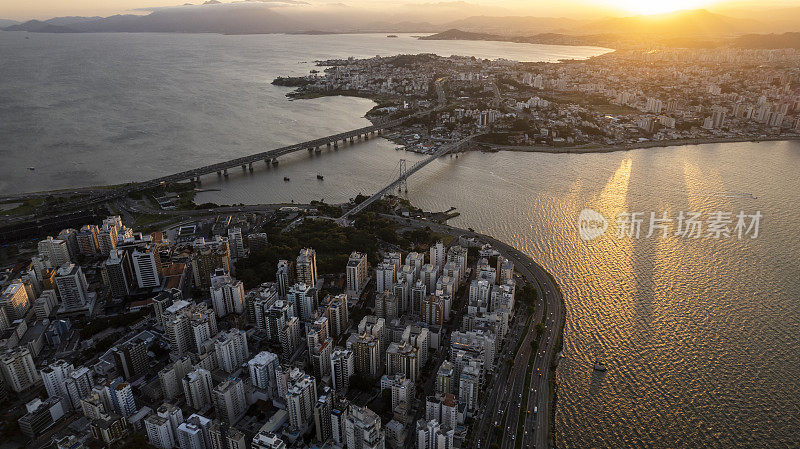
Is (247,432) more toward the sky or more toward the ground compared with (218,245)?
more toward the ground

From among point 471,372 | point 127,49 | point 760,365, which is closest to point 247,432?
point 471,372

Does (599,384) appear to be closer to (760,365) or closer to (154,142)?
(760,365)

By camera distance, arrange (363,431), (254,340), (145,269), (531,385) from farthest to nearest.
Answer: (145,269), (254,340), (531,385), (363,431)

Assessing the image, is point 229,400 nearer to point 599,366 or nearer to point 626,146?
point 599,366

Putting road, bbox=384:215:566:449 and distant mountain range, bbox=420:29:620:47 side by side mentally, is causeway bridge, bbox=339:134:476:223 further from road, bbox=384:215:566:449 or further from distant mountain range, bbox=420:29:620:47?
distant mountain range, bbox=420:29:620:47

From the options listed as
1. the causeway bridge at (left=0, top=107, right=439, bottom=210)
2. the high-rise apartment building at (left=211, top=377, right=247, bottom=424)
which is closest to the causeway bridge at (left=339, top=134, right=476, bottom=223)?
the causeway bridge at (left=0, top=107, right=439, bottom=210)

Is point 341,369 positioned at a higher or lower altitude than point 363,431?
lower

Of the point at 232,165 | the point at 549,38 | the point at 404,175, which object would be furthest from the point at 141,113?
the point at 549,38
